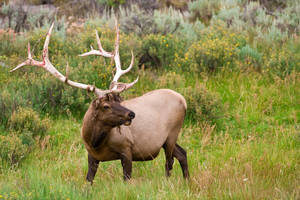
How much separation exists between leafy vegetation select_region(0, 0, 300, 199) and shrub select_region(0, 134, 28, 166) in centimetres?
2

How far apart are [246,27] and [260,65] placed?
9.67 feet

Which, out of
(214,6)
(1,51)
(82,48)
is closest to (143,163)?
(82,48)

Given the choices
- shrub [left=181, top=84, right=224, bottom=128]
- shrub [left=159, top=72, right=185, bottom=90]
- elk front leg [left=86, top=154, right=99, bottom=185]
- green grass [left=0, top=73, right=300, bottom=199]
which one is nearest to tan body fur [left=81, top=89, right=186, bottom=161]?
elk front leg [left=86, top=154, right=99, bottom=185]

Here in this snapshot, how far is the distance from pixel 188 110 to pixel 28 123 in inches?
120

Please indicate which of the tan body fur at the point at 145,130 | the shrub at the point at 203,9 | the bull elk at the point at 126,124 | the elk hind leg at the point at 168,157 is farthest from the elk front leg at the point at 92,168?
the shrub at the point at 203,9

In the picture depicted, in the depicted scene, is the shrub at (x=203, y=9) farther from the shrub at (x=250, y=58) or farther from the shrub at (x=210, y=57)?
the shrub at (x=210, y=57)

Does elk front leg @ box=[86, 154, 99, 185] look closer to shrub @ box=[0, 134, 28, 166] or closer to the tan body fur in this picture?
the tan body fur

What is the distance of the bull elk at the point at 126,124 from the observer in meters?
5.81

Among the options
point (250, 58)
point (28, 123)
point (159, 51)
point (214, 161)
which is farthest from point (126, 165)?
point (250, 58)

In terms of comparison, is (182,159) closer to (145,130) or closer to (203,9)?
(145,130)

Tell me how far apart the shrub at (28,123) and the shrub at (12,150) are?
72 centimetres

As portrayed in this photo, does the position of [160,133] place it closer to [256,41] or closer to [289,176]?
[289,176]

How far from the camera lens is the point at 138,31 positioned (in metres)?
13.3

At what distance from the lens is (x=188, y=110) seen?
30.0ft
